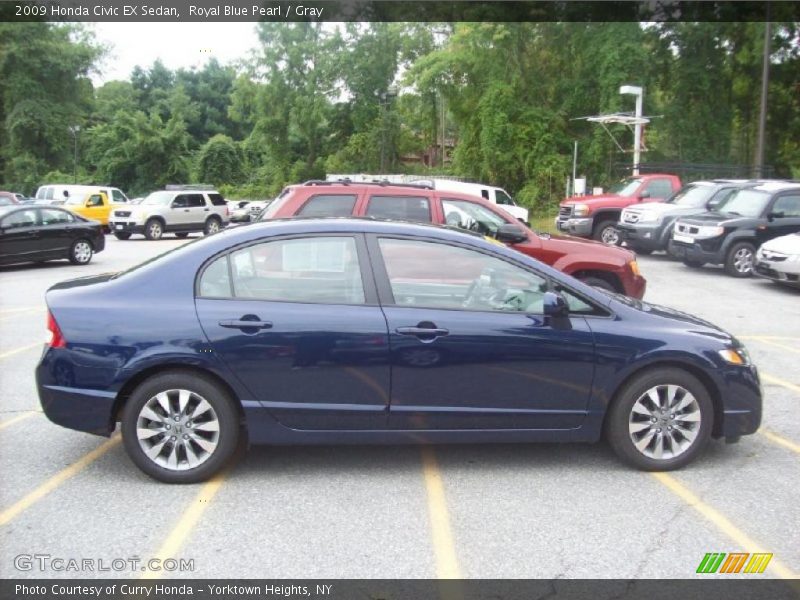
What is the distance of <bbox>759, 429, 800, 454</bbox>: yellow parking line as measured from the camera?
5.39 meters

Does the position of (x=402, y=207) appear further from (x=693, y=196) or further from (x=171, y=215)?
(x=171, y=215)

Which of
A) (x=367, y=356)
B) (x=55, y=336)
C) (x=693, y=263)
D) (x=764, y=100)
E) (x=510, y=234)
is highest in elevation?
(x=764, y=100)

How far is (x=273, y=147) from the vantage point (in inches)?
2083

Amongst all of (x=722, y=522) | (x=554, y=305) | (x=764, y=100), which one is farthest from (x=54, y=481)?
(x=764, y=100)

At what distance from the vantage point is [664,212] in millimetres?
18344

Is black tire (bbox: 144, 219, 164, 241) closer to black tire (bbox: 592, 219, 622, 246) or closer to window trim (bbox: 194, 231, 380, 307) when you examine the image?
black tire (bbox: 592, 219, 622, 246)

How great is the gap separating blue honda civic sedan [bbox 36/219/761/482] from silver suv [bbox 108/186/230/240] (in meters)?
22.3

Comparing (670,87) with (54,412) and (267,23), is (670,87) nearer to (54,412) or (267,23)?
(267,23)

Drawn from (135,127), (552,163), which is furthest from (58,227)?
(135,127)

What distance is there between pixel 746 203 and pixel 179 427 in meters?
15.1

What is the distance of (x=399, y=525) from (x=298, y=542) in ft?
1.83

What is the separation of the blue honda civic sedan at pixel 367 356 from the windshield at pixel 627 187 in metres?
16.9

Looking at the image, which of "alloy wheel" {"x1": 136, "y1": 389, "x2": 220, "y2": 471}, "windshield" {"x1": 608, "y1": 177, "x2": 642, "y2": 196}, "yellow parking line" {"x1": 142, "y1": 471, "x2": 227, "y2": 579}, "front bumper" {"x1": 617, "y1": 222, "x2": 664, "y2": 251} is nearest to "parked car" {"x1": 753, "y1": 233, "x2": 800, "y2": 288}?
"front bumper" {"x1": 617, "y1": 222, "x2": 664, "y2": 251}
